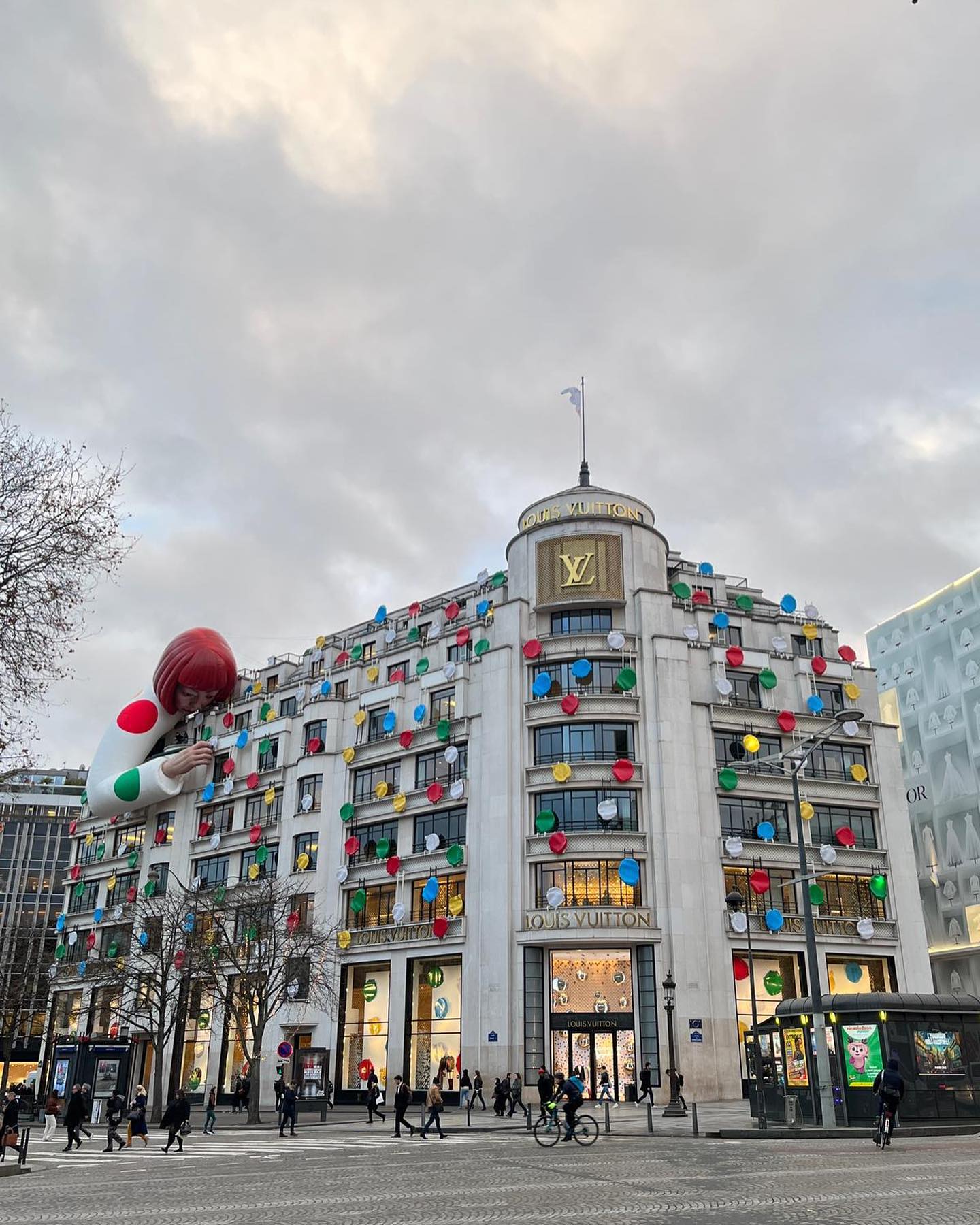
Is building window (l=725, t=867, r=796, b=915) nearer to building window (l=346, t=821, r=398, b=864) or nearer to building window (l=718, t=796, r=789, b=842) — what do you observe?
building window (l=718, t=796, r=789, b=842)

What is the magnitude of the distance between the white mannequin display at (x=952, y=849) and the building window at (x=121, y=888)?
55.4 m

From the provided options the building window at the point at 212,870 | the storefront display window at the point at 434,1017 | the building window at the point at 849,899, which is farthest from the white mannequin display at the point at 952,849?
the building window at the point at 212,870

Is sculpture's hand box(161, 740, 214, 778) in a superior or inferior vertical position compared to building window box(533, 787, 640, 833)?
superior

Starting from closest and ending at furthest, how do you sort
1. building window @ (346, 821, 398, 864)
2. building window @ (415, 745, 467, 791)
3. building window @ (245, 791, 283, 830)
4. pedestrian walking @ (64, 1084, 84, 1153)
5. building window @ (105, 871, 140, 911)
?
pedestrian walking @ (64, 1084, 84, 1153), building window @ (415, 745, 467, 791), building window @ (346, 821, 398, 864), building window @ (245, 791, 283, 830), building window @ (105, 871, 140, 911)

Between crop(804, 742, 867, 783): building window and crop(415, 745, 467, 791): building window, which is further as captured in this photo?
crop(415, 745, 467, 791): building window

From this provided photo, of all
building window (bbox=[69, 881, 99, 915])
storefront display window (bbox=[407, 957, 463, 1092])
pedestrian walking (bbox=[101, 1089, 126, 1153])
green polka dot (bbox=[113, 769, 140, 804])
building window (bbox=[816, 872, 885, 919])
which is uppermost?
green polka dot (bbox=[113, 769, 140, 804])

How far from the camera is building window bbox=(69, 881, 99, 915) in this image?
78.2 metres

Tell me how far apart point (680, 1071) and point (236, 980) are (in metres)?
26.3

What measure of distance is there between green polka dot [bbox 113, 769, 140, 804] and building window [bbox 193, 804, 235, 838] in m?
4.55

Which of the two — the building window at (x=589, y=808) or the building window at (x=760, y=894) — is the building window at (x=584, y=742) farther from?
the building window at (x=760, y=894)

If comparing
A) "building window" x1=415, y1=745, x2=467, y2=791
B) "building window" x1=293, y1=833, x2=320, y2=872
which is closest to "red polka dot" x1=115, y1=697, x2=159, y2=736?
"building window" x1=293, y1=833, x2=320, y2=872

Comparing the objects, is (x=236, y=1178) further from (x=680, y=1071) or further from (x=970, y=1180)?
(x=680, y=1071)

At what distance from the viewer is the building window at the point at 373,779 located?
6116 centimetres

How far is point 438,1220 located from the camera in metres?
13.0
